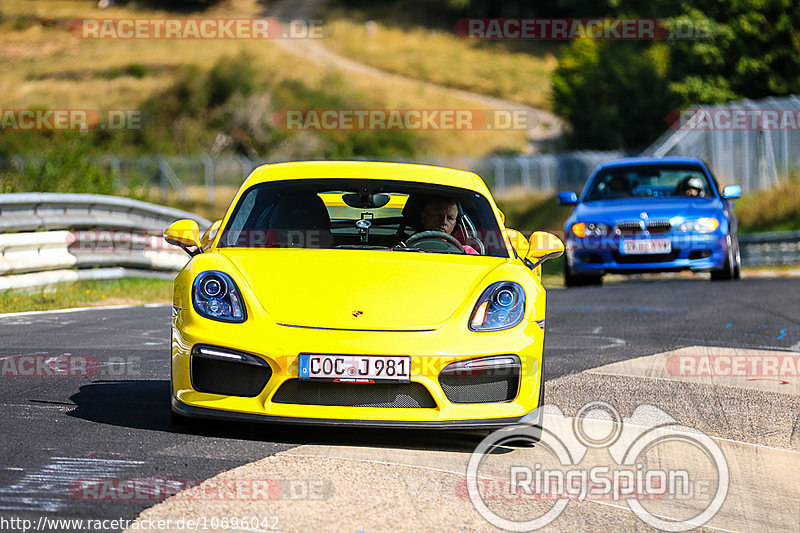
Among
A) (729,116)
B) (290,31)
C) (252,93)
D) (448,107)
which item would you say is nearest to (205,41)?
(290,31)

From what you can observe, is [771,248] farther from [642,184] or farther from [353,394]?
[353,394]

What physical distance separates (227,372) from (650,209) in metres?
9.96

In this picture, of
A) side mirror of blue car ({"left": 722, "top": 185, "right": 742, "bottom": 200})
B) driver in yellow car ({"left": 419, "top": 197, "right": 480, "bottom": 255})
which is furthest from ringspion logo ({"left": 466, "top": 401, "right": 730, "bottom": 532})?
side mirror of blue car ({"left": 722, "top": 185, "right": 742, "bottom": 200})

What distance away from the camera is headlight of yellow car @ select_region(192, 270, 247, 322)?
6.02 metres

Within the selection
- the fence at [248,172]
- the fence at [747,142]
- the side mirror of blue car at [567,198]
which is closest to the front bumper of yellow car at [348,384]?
the side mirror of blue car at [567,198]

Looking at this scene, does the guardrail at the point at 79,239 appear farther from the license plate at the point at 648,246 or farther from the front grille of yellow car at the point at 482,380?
the front grille of yellow car at the point at 482,380

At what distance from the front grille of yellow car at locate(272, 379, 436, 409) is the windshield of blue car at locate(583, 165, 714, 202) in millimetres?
10459

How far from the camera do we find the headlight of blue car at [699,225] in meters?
14.9

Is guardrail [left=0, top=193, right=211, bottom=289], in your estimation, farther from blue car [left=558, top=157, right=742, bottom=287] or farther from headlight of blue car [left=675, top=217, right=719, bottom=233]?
headlight of blue car [left=675, top=217, right=719, bottom=233]

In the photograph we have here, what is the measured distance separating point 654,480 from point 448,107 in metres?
70.4

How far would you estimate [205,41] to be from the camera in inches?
3558

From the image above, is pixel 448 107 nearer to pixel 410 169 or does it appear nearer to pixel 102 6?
pixel 102 6

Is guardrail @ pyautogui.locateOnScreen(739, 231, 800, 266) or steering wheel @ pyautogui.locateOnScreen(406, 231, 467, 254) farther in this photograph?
guardrail @ pyautogui.locateOnScreen(739, 231, 800, 266)

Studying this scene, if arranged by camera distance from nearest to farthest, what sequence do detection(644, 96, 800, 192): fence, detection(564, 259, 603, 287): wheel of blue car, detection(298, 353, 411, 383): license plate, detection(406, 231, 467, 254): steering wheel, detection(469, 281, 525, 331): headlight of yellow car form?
detection(298, 353, 411, 383): license plate
detection(469, 281, 525, 331): headlight of yellow car
detection(406, 231, 467, 254): steering wheel
detection(564, 259, 603, 287): wheel of blue car
detection(644, 96, 800, 192): fence
